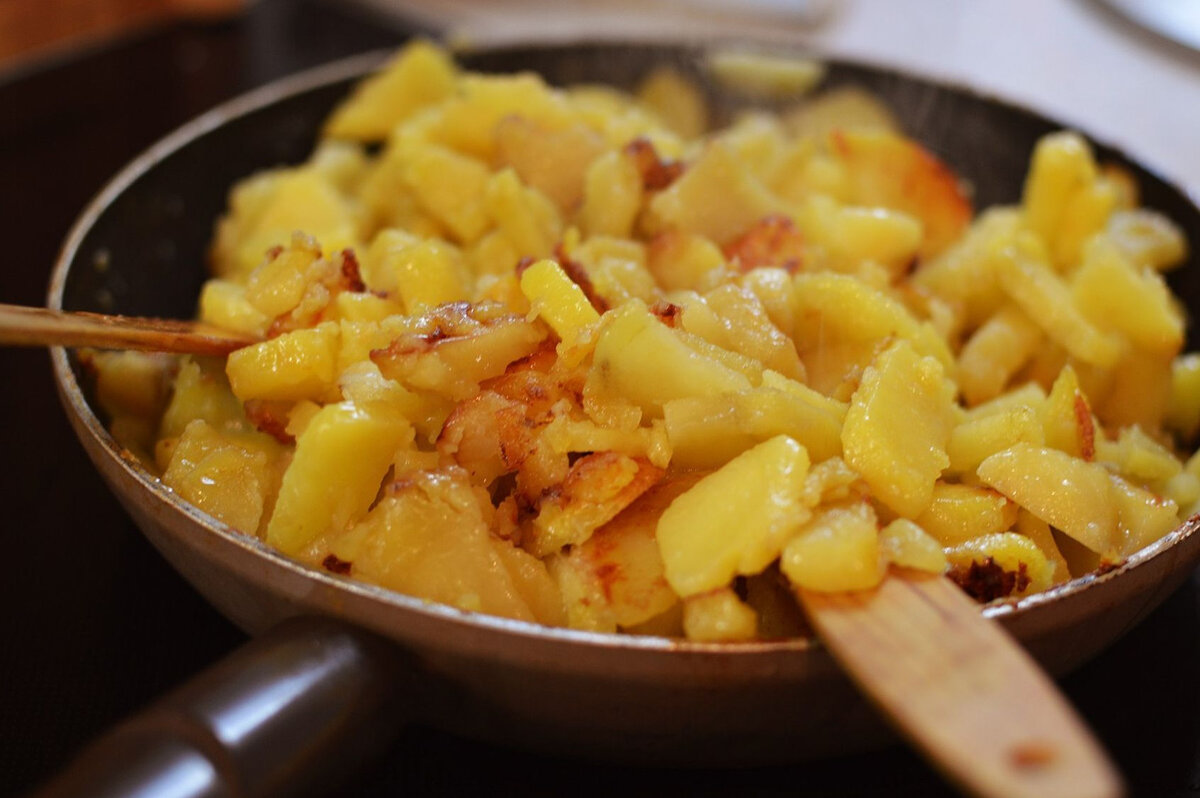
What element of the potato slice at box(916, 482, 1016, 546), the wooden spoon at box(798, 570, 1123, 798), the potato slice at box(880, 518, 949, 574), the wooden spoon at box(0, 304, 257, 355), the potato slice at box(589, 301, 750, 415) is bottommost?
the potato slice at box(916, 482, 1016, 546)

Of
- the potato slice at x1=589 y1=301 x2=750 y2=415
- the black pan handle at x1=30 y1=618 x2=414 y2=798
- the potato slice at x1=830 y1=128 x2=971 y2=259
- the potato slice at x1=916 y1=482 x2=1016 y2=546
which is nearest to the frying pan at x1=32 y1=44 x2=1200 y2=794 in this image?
the black pan handle at x1=30 y1=618 x2=414 y2=798

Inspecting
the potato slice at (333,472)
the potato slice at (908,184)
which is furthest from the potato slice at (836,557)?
the potato slice at (908,184)

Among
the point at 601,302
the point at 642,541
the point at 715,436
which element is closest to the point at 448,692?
the point at 642,541

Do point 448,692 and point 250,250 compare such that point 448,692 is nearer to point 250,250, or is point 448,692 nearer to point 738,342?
point 738,342

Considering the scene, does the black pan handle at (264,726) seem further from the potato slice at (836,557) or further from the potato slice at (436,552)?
the potato slice at (836,557)

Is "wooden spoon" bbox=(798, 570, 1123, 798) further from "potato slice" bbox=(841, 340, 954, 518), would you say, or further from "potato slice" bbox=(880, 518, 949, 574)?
"potato slice" bbox=(841, 340, 954, 518)

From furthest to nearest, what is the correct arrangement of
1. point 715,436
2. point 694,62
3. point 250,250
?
1. point 694,62
2. point 250,250
3. point 715,436

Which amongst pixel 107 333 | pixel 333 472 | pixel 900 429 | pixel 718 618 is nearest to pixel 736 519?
pixel 718 618
